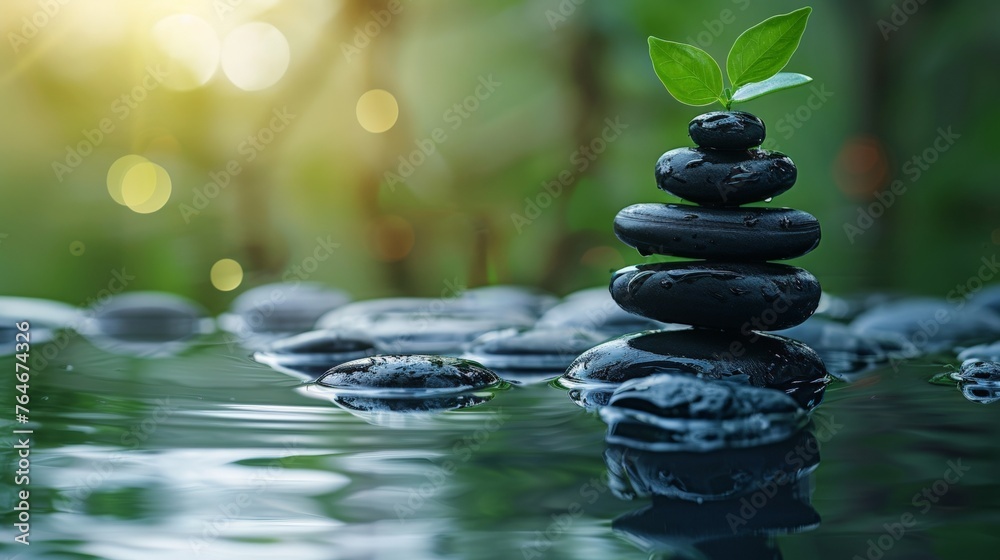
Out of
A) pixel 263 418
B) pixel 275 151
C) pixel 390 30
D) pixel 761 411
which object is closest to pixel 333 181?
pixel 275 151

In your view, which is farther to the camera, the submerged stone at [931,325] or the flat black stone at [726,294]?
the submerged stone at [931,325]

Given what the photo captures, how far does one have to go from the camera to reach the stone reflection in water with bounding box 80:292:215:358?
3.39 metres

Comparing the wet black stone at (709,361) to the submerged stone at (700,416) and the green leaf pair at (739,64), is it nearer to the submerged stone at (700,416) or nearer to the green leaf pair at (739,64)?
the submerged stone at (700,416)

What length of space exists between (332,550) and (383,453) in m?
0.49

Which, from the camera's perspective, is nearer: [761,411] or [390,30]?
[761,411]

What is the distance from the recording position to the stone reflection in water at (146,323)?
339cm

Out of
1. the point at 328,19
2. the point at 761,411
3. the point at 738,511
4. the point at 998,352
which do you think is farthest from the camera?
the point at 328,19

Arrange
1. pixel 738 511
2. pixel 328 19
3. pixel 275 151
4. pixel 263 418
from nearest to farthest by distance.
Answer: pixel 738 511
pixel 263 418
pixel 328 19
pixel 275 151

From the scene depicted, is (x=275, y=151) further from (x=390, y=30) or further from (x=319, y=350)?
(x=319, y=350)

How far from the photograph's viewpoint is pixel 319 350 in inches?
116

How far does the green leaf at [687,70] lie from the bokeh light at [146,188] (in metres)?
4.72

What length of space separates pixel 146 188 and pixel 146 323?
2.62 metres

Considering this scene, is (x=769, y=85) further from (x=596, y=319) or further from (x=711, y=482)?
(x=596, y=319)

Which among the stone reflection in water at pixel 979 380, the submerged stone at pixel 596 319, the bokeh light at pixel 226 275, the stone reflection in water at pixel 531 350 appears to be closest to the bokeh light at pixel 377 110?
the bokeh light at pixel 226 275
